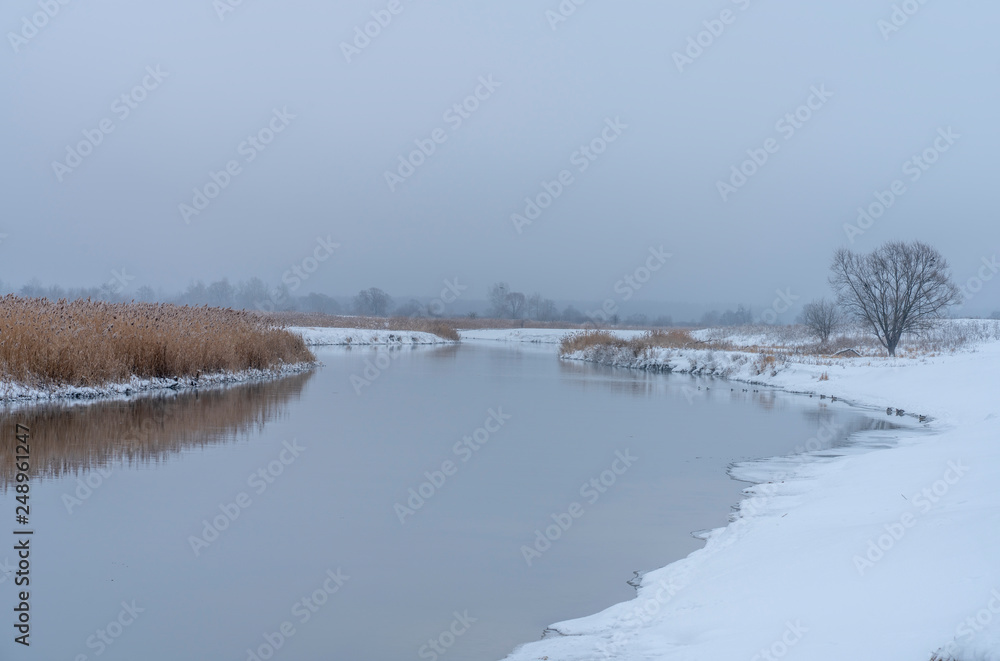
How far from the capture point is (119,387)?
1645cm

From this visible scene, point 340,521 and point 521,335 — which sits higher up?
point 521,335

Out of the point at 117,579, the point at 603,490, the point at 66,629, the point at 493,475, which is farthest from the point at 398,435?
the point at 66,629

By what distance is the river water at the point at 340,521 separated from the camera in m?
5.05

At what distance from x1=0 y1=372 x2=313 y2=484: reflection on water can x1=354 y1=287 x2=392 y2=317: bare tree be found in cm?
12190

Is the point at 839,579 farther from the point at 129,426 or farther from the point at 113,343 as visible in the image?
the point at 113,343

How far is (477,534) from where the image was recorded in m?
7.37

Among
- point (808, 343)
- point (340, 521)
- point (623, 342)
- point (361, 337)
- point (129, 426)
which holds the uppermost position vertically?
point (808, 343)

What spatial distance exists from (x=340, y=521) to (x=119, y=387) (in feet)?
36.0

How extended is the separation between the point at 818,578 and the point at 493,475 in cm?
547

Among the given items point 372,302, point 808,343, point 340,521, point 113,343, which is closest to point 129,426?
point 113,343

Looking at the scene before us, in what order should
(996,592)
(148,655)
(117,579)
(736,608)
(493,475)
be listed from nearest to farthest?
(996,592) < (148,655) < (736,608) < (117,579) < (493,475)

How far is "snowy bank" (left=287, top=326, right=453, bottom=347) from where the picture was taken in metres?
49.5

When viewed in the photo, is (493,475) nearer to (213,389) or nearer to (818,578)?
(818,578)

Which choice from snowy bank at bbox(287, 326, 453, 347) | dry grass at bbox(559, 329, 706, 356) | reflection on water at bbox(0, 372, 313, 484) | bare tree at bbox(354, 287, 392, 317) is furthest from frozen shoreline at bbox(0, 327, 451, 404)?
bare tree at bbox(354, 287, 392, 317)
